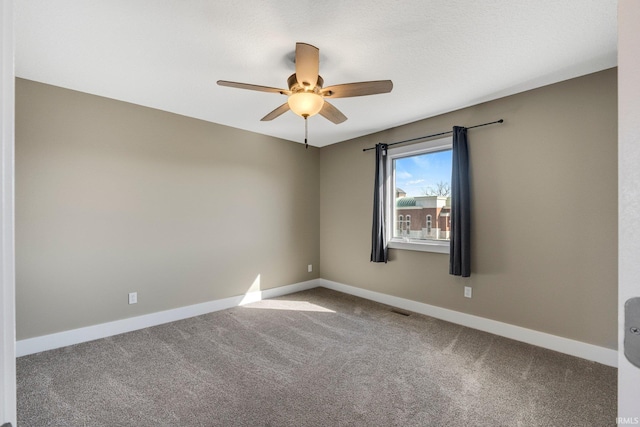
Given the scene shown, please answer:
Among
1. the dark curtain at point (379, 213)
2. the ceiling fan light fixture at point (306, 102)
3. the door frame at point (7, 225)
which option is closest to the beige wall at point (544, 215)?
the dark curtain at point (379, 213)

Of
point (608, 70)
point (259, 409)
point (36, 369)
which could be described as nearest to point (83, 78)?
point (36, 369)

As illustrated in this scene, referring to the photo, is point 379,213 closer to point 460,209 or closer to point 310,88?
point 460,209

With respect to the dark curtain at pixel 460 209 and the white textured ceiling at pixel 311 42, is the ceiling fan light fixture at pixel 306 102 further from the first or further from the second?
the dark curtain at pixel 460 209

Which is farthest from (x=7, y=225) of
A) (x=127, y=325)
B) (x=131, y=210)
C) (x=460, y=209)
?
(x=460, y=209)

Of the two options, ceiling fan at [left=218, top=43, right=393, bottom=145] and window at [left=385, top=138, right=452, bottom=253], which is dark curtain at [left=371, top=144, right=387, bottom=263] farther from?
ceiling fan at [left=218, top=43, right=393, bottom=145]

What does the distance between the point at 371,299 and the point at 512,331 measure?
5.91ft

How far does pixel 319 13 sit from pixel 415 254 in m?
2.96

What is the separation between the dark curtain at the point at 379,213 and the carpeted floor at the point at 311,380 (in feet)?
3.59

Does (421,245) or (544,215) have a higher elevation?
(544,215)

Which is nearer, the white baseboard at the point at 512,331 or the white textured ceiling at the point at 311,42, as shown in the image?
the white textured ceiling at the point at 311,42

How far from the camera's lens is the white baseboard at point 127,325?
8.67 feet

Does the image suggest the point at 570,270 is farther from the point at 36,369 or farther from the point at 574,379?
the point at 36,369

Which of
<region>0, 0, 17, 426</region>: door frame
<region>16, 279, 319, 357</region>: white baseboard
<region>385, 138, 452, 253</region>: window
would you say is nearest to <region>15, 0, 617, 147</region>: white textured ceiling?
<region>385, 138, 452, 253</region>: window

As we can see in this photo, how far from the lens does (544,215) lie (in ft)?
9.12
